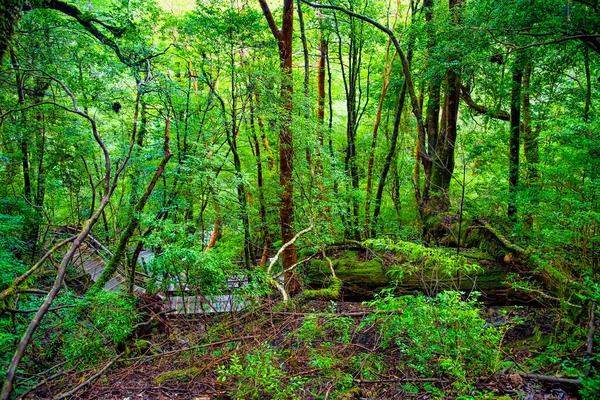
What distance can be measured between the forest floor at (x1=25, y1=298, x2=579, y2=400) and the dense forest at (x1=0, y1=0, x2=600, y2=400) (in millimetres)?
33

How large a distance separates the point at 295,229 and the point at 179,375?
4.24 metres

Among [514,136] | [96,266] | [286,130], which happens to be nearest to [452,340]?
[286,130]

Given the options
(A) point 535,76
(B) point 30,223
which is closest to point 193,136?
(B) point 30,223

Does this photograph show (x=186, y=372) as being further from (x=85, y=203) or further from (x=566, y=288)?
(x=85, y=203)

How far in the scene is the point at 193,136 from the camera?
7.51 meters

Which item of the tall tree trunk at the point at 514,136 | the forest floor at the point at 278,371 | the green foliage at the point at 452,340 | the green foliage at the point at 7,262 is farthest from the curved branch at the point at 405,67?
the green foliage at the point at 7,262

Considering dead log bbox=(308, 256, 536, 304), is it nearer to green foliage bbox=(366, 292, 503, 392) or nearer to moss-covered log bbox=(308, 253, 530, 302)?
moss-covered log bbox=(308, 253, 530, 302)

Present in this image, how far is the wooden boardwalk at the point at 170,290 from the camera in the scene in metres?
4.92

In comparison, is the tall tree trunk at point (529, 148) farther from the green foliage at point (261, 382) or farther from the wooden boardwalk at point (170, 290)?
the wooden boardwalk at point (170, 290)

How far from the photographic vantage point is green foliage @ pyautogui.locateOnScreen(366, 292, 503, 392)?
304cm

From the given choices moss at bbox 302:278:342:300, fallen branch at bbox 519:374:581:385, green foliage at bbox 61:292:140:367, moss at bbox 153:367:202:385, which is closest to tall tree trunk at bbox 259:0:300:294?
moss at bbox 302:278:342:300

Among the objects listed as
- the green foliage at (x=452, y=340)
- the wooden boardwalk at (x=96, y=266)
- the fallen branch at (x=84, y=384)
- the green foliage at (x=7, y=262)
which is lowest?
the wooden boardwalk at (x=96, y=266)

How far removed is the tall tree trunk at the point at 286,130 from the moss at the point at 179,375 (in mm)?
2953

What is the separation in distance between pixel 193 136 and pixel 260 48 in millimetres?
2760
